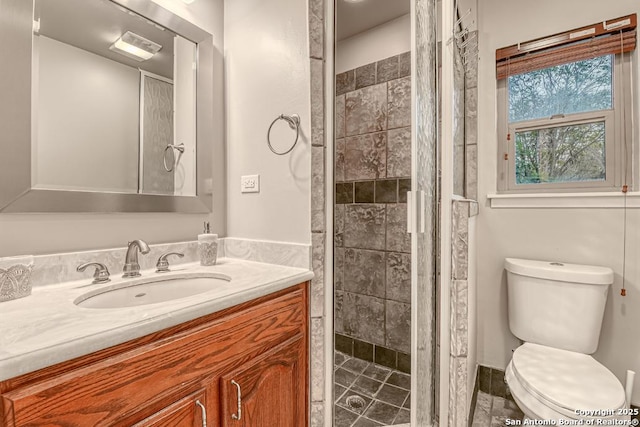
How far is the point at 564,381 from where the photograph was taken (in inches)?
48.8

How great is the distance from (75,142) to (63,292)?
52 centimetres

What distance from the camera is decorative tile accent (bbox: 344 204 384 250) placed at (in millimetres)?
1337

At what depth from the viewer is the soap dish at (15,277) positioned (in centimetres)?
79

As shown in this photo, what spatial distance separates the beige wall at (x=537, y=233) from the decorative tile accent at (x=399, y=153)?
2.68 ft

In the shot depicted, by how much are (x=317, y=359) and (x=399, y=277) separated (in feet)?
1.93

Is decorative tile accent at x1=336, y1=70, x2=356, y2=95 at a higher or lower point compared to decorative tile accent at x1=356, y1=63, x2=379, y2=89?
lower

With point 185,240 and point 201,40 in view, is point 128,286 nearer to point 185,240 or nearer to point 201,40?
point 185,240

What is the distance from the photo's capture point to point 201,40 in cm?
139

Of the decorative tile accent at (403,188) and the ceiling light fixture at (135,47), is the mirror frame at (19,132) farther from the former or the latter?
the decorative tile accent at (403,188)

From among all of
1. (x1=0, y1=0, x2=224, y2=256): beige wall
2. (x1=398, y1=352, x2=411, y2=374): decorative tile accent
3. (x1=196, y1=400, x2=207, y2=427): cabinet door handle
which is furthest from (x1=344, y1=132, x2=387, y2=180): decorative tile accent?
(x1=196, y1=400, x2=207, y2=427): cabinet door handle

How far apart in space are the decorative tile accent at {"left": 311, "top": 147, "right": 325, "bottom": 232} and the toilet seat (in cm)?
112

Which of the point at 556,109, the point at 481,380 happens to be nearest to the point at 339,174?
the point at 556,109

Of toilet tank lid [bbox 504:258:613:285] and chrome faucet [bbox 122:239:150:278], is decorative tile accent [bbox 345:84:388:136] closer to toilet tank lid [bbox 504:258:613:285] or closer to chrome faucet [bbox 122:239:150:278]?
chrome faucet [bbox 122:239:150:278]

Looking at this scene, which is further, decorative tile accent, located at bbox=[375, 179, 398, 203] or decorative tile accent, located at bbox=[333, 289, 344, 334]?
decorative tile accent, located at bbox=[375, 179, 398, 203]
